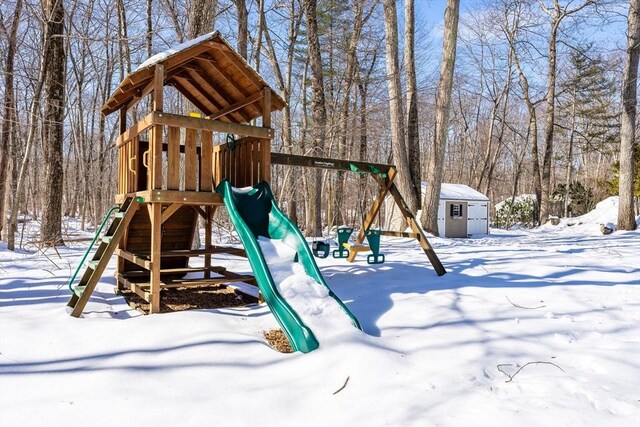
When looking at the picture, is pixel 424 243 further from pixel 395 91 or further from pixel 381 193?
pixel 395 91

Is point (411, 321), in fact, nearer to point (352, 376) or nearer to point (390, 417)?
point (352, 376)

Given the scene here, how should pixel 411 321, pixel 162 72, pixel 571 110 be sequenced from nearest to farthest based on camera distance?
1. pixel 411 321
2. pixel 162 72
3. pixel 571 110

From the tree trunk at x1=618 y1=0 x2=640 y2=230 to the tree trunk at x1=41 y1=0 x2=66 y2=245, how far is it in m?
16.4

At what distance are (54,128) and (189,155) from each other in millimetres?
6751

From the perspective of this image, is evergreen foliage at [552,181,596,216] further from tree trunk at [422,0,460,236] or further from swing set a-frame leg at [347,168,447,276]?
swing set a-frame leg at [347,168,447,276]

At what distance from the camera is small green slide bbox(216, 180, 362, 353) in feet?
12.2

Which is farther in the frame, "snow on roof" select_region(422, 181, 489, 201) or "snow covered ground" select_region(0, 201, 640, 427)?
"snow on roof" select_region(422, 181, 489, 201)

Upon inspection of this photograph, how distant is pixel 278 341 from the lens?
13.1 feet

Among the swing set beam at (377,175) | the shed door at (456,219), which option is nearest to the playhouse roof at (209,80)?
the swing set beam at (377,175)

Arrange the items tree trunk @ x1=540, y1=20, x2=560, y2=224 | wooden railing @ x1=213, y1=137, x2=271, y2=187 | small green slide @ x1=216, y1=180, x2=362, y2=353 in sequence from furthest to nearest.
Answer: tree trunk @ x1=540, y1=20, x2=560, y2=224
wooden railing @ x1=213, y1=137, x2=271, y2=187
small green slide @ x1=216, y1=180, x2=362, y2=353

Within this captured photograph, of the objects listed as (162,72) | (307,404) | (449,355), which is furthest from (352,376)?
(162,72)

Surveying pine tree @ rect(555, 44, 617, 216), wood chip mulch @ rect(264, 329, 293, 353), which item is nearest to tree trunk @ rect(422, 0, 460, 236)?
wood chip mulch @ rect(264, 329, 293, 353)

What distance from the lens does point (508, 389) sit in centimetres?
298

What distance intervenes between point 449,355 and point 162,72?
4324mm
